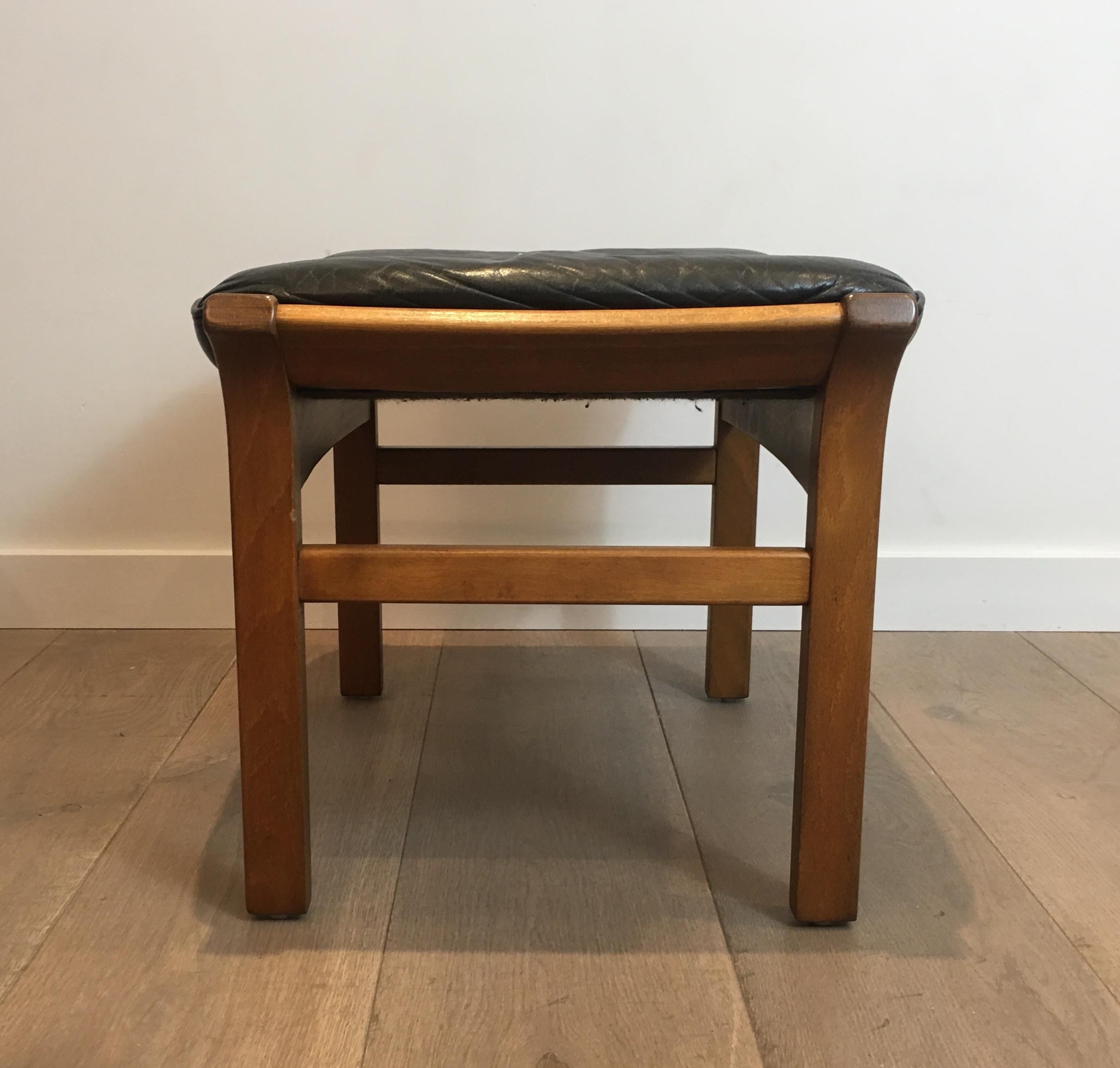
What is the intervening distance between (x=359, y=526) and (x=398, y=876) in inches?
16.7

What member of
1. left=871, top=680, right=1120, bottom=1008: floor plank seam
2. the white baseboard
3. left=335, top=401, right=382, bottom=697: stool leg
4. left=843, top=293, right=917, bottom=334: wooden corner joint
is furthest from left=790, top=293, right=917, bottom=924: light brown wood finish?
the white baseboard

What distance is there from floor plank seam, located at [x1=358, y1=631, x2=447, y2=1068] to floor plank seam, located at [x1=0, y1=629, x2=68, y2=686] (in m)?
0.51

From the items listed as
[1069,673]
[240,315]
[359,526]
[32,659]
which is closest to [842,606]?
[240,315]

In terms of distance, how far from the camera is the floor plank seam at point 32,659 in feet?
3.83

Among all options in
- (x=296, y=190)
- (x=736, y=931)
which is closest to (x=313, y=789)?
(x=736, y=931)

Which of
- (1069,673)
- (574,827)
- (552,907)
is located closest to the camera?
(552,907)

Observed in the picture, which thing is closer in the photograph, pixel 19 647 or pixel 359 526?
pixel 359 526

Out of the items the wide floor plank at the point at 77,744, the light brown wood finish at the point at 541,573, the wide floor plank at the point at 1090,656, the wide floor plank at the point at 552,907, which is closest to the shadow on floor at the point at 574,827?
the wide floor plank at the point at 552,907

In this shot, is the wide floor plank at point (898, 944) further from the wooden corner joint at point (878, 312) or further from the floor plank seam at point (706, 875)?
the wooden corner joint at point (878, 312)

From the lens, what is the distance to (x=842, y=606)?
672 mm

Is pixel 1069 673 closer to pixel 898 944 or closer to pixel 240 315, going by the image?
pixel 898 944

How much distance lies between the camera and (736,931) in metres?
0.70

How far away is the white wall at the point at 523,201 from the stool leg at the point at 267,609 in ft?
2.23

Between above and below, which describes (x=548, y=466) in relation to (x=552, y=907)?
above
